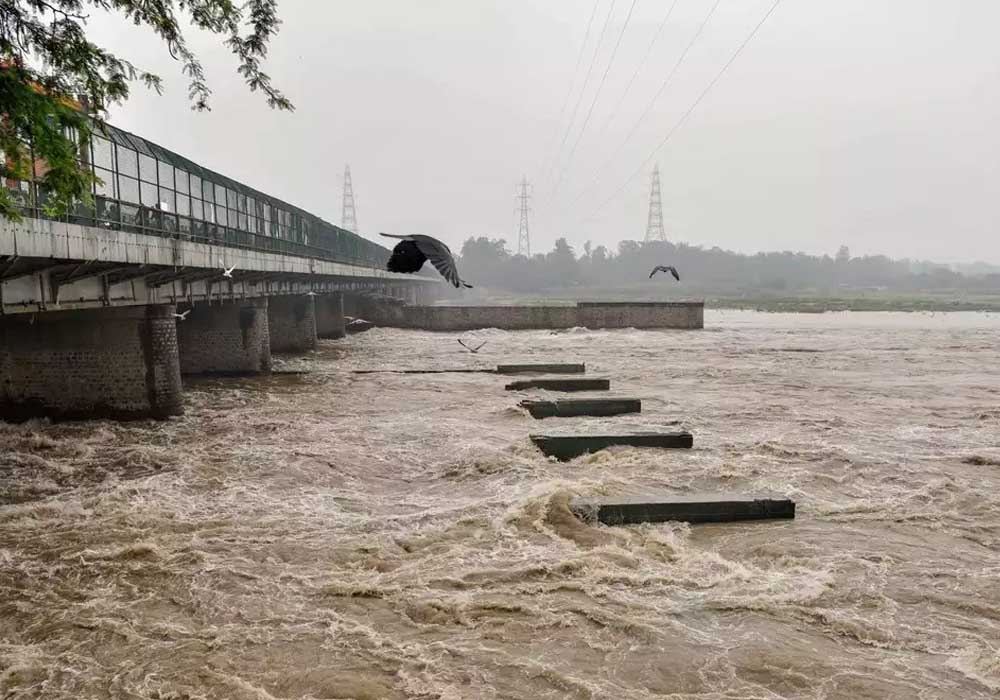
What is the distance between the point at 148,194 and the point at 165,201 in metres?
1.30

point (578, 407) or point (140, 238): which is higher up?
point (140, 238)

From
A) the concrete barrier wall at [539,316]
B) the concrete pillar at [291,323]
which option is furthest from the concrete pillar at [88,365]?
the concrete barrier wall at [539,316]

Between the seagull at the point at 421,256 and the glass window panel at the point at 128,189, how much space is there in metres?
9.02

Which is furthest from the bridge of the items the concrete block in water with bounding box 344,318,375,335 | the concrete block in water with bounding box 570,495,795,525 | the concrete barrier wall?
the concrete barrier wall

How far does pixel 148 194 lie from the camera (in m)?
21.3

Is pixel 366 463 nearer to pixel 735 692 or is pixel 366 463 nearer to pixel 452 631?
pixel 452 631

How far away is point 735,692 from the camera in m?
7.12

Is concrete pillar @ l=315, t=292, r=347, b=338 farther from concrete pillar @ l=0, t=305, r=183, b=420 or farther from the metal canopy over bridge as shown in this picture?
concrete pillar @ l=0, t=305, r=183, b=420

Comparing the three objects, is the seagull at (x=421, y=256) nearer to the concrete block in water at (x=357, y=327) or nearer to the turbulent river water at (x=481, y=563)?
the turbulent river water at (x=481, y=563)

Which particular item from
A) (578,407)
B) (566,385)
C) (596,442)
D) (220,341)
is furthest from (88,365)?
(566,385)

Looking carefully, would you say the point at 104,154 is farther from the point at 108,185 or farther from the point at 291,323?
the point at 291,323

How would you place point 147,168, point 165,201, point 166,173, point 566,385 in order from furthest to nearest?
point 566,385, point 166,173, point 165,201, point 147,168

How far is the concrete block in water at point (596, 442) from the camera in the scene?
16625 millimetres

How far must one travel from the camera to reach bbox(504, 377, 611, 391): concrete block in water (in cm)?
2661
